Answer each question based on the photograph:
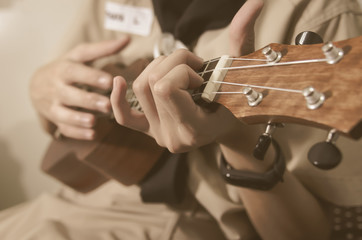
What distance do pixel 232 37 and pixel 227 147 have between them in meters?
0.17

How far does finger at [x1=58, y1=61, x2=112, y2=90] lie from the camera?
26.3 inches

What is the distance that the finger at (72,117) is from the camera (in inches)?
26.7

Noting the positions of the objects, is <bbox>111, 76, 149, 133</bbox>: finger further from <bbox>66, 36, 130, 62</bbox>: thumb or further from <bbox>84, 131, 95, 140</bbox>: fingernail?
<bbox>66, 36, 130, 62</bbox>: thumb

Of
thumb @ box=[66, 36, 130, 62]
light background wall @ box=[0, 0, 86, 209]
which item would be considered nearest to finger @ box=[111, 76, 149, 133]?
thumb @ box=[66, 36, 130, 62]

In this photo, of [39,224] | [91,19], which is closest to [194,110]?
[39,224]

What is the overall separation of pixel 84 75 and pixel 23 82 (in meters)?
0.80

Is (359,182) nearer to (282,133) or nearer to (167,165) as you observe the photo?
(282,133)

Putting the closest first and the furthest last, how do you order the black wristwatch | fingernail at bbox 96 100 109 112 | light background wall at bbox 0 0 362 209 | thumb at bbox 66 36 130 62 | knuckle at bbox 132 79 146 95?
knuckle at bbox 132 79 146 95 < the black wristwatch < fingernail at bbox 96 100 109 112 < thumb at bbox 66 36 130 62 < light background wall at bbox 0 0 362 209

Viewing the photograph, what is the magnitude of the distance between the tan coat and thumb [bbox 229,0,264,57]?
0.04 meters

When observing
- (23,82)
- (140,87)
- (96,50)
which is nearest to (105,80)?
(96,50)

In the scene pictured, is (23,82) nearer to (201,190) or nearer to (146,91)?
(201,190)

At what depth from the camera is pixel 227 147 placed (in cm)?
48

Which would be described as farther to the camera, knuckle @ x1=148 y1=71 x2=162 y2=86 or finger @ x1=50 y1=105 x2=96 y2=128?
finger @ x1=50 y1=105 x2=96 y2=128

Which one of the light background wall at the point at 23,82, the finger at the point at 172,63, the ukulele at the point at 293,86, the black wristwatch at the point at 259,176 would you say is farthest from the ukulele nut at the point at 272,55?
the light background wall at the point at 23,82
